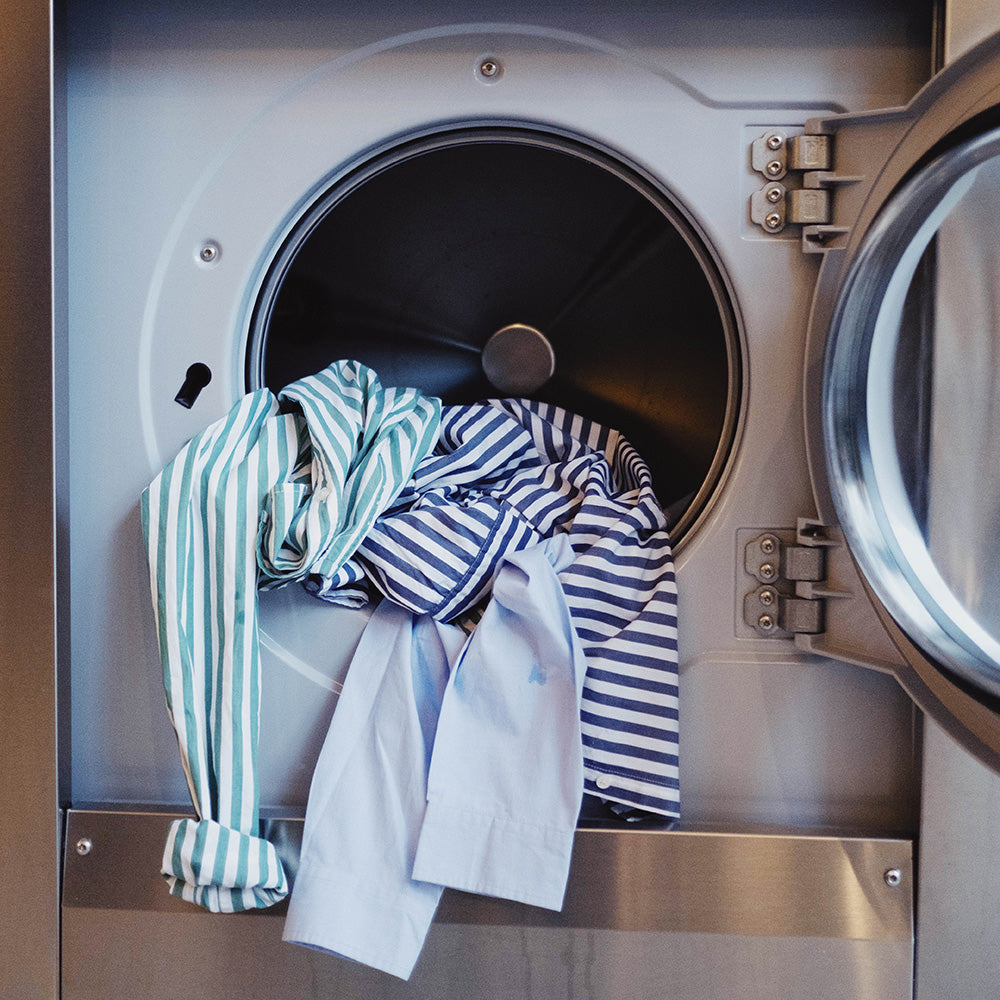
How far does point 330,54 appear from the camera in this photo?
32.6 inches

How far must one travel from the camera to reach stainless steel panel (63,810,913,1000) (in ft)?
2.57

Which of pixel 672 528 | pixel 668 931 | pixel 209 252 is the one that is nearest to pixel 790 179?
pixel 672 528

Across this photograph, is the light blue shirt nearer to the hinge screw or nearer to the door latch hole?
the door latch hole

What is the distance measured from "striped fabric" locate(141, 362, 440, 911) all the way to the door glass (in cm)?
40

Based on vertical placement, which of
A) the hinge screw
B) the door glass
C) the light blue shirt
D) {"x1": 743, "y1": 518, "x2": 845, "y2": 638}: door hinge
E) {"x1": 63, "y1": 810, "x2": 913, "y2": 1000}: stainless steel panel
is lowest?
{"x1": 63, "y1": 810, "x2": 913, "y2": 1000}: stainless steel panel

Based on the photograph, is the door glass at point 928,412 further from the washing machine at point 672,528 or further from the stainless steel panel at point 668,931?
the stainless steel panel at point 668,931

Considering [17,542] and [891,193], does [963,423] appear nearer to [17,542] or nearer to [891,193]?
[891,193]

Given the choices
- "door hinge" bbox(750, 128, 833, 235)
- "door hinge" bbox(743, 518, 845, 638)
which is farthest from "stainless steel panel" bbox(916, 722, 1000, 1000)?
"door hinge" bbox(750, 128, 833, 235)

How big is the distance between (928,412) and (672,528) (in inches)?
10.8

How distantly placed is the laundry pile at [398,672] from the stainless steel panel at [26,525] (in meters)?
0.12

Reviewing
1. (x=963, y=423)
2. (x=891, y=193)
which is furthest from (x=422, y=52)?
(x=963, y=423)

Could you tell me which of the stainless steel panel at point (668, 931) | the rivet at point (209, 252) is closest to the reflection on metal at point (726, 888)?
the stainless steel panel at point (668, 931)

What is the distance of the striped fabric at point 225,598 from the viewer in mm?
776

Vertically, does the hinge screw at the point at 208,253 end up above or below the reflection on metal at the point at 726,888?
above
